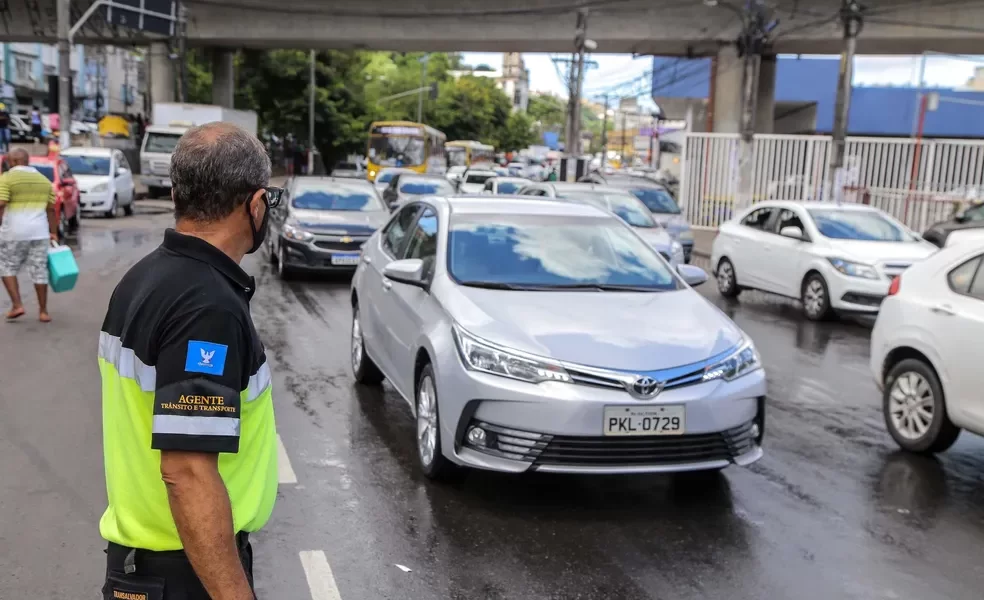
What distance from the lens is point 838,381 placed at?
9.09m

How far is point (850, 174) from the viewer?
24.3 m

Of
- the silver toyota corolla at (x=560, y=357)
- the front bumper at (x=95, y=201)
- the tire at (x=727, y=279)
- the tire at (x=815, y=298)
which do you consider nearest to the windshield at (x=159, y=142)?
the front bumper at (x=95, y=201)

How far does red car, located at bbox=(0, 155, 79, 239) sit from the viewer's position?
58.0 feet

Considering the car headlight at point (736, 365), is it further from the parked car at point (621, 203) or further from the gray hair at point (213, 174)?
the parked car at point (621, 203)

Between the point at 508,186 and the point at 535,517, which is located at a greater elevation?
the point at 508,186

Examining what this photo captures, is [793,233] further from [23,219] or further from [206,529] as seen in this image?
[206,529]

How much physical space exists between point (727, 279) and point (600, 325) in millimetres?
10108

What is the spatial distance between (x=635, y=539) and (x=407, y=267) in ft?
7.52

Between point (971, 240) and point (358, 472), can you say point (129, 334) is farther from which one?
point (971, 240)

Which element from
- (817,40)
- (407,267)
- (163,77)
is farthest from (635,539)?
(163,77)

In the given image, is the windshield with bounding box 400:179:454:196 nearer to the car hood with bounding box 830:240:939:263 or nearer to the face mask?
the car hood with bounding box 830:240:939:263

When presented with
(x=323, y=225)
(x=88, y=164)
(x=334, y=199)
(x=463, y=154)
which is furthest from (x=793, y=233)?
(x=463, y=154)

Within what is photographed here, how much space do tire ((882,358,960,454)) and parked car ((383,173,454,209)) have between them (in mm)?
17341

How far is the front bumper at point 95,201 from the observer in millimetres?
22897
